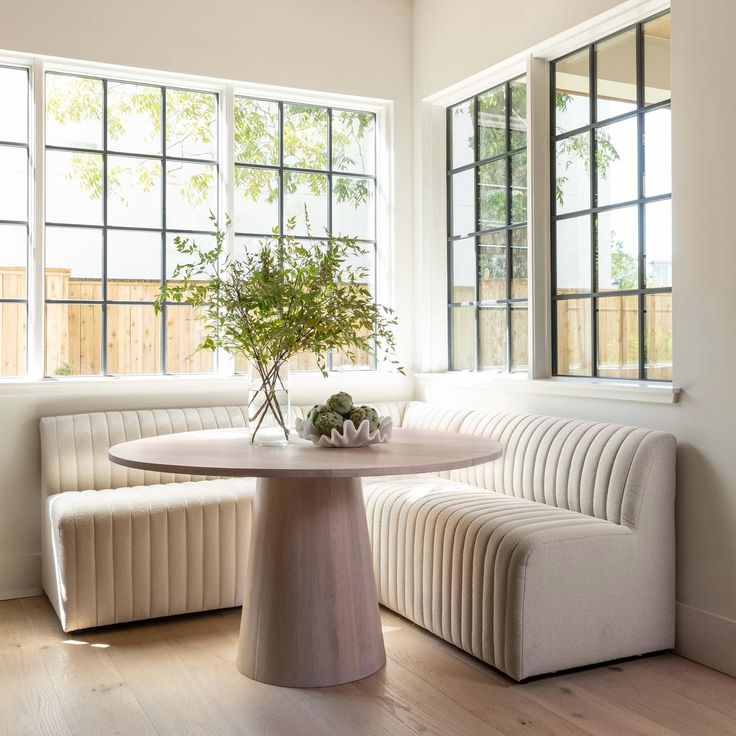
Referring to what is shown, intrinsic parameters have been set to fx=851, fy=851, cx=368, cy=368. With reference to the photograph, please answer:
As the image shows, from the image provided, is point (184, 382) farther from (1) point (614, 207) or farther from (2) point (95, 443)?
(1) point (614, 207)

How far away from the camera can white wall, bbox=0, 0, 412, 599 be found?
377 centimetres

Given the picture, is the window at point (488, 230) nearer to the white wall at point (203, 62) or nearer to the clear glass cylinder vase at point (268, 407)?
the white wall at point (203, 62)

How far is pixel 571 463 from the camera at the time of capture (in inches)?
124

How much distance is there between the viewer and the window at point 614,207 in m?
3.23

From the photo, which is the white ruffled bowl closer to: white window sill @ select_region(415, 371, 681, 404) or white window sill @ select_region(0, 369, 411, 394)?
white window sill @ select_region(415, 371, 681, 404)

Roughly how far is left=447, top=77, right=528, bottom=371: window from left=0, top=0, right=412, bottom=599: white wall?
0.29 m

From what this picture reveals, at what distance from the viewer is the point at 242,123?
14.1 feet

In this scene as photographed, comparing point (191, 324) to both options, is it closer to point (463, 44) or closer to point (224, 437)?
point (224, 437)

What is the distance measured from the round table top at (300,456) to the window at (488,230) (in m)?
1.17

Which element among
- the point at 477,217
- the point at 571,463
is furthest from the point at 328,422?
the point at 477,217

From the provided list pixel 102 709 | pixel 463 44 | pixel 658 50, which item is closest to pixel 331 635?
pixel 102 709

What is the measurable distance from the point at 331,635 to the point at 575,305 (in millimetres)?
1803

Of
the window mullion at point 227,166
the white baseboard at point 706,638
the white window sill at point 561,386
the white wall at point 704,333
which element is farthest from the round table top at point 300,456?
the window mullion at point 227,166

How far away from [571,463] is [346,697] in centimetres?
119
